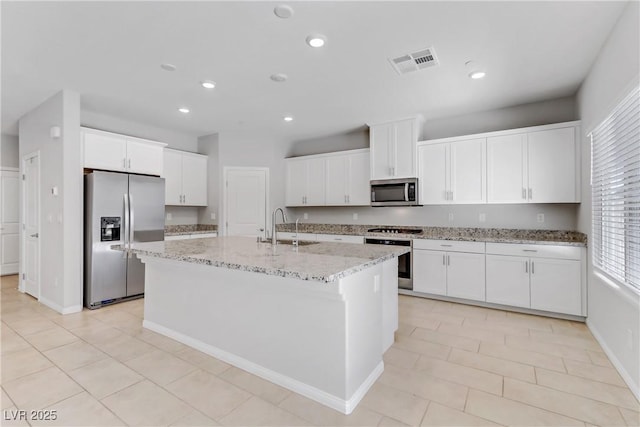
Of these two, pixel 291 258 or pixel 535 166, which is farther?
pixel 535 166

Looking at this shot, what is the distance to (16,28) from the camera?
2340 millimetres

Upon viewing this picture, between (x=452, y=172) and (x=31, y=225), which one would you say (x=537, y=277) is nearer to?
(x=452, y=172)

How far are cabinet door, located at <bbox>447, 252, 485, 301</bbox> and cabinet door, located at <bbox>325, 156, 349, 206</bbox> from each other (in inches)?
78.9

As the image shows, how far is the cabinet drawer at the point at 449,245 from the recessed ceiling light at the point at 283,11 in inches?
125

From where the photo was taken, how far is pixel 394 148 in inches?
181

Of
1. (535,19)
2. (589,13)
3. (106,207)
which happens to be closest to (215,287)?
(106,207)

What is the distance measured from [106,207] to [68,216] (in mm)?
388

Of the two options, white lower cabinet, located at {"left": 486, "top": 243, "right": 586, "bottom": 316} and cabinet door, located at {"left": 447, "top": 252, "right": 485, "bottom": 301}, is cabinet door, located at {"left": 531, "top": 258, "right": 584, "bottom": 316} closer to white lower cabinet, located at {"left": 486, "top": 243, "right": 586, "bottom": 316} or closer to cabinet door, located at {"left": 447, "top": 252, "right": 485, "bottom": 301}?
white lower cabinet, located at {"left": 486, "top": 243, "right": 586, "bottom": 316}

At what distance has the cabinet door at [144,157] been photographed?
4.33m

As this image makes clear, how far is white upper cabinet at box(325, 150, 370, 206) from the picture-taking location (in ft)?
16.6

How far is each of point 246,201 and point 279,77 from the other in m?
2.80

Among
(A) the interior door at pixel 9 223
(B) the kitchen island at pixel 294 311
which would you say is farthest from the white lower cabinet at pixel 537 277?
(A) the interior door at pixel 9 223

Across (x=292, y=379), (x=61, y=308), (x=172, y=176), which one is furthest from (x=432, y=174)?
(x=61, y=308)

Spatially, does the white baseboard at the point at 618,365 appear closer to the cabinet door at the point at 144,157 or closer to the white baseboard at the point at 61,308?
the white baseboard at the point at 61,308
